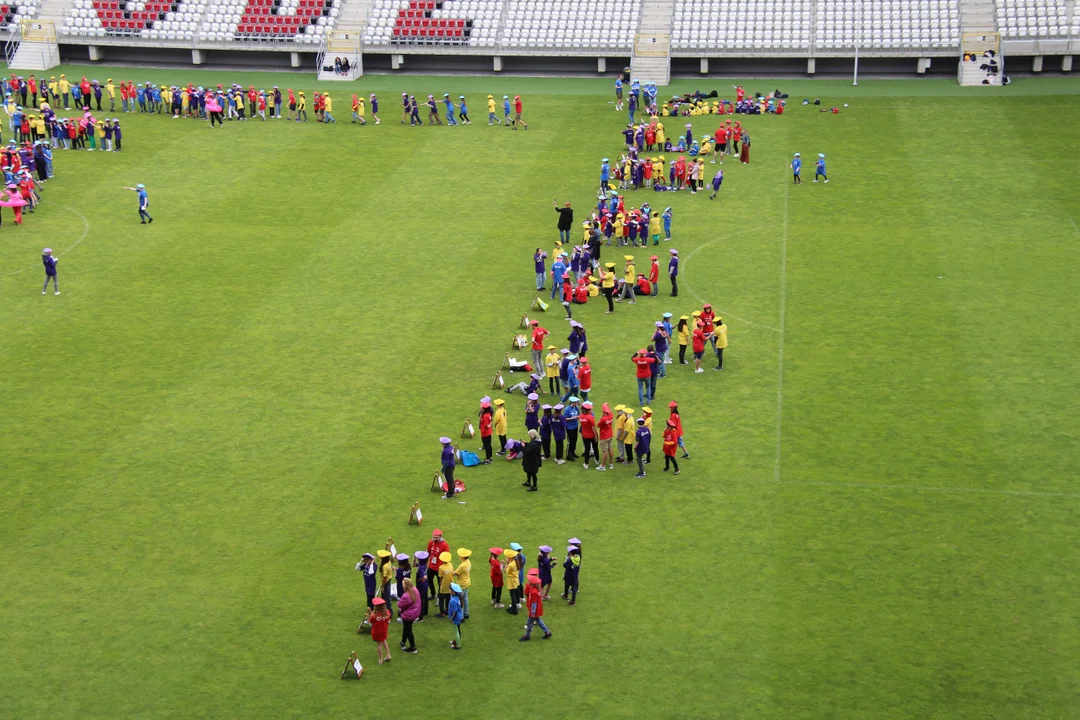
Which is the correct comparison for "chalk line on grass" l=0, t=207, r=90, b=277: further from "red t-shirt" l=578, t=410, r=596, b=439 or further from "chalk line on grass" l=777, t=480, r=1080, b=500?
"chalk line on grass" l=777, t=480, r=1080, b=500

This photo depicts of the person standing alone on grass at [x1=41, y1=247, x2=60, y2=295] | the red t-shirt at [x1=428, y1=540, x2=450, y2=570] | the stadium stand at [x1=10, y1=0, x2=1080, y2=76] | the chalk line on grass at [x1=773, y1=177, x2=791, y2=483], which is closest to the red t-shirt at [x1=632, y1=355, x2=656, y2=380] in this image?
the chalk line on grass at [x1=773, y1=177, x2=791, y2=483]

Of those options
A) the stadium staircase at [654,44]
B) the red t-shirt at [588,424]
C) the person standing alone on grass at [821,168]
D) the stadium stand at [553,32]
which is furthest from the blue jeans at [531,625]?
the stadium stand at [553,32]

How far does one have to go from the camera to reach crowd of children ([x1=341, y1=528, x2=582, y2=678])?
23.7m

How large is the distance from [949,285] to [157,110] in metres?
39.1

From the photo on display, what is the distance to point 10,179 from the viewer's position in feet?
159

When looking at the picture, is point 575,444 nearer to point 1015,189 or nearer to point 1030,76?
point 1015,189

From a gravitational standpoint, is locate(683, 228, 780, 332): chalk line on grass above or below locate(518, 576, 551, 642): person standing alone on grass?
above

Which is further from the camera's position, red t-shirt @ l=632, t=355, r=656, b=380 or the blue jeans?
red t-shirt @ l=632, t=355, r=656, b=380

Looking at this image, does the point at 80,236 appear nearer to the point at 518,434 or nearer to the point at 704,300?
the point at 518,434

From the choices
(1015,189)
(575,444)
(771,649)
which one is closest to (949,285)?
(1015,189)

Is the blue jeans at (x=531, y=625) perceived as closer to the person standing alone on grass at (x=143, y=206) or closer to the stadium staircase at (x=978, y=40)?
the person standing alone on grass at (x=143, y=206)

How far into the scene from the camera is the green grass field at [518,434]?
75.6 feet

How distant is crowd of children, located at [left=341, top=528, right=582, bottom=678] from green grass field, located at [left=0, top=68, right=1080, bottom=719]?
14.6 inches

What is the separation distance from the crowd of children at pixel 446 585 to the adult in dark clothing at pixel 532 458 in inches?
124
